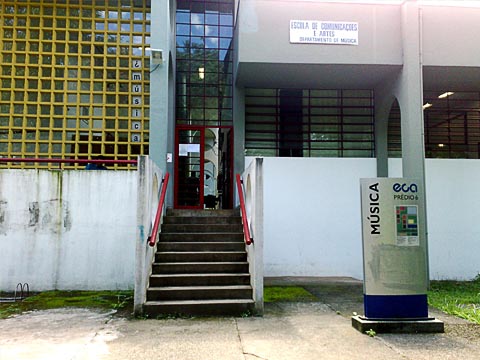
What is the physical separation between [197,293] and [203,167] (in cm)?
475

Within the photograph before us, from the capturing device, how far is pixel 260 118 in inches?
428

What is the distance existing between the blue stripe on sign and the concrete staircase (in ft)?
5.61

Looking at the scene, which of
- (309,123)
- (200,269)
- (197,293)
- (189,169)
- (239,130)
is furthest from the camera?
(309,123)

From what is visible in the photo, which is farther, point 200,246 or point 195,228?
point 195,228

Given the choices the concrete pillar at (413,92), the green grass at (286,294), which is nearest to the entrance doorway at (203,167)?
the green grass at (286,294)

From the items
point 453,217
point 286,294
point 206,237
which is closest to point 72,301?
point 206,237

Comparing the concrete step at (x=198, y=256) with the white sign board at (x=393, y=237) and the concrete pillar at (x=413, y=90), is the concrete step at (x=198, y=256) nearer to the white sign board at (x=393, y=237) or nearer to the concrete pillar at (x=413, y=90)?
the white sign board at (x=393, y=237)

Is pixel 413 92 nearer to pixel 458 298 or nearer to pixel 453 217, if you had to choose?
pixel 453 217

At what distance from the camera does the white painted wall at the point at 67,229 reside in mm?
7875

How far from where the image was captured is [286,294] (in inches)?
303

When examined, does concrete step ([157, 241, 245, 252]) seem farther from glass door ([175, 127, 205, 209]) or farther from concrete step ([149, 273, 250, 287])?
glass door ([175, 127, 205, 209])

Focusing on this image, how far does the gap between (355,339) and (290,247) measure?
4.89m

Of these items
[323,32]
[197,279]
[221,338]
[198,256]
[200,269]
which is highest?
[323,32]

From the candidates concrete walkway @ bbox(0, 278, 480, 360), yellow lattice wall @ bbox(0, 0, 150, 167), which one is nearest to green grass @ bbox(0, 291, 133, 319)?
concrete walkway @ bbox(0, 278, 480, 360)
